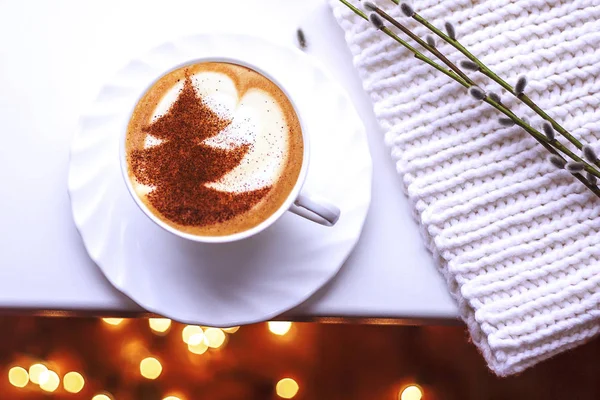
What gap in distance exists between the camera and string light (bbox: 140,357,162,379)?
3.66 ft

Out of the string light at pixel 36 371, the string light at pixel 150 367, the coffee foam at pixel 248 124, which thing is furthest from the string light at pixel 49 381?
the coffee foam at pixel 248 124

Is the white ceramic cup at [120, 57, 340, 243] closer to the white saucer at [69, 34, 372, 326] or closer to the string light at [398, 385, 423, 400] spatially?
the white saucer at [69, 34, 372, 326]

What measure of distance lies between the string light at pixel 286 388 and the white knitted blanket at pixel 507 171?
52 centimetres

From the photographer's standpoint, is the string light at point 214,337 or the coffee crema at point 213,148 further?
the string light at point 214,337

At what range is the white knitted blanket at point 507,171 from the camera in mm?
631

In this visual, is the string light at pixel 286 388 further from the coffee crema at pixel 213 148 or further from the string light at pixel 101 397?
the coffee crema at pixel 213 148

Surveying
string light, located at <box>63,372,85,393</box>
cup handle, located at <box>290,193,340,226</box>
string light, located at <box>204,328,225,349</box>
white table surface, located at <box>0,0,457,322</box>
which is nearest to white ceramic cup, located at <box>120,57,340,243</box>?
cup handle, located at <box>290,193,340,226</box>

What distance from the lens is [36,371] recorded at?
1.11m

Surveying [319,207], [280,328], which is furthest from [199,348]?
[319,207]

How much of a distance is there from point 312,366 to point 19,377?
0.54m

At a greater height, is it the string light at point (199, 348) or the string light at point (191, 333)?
the string light at point (191, 333)

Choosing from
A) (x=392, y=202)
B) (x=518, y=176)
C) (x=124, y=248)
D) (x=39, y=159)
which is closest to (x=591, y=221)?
(x=518, y=176)

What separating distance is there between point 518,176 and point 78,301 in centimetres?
50

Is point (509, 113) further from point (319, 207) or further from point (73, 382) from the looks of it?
point (73, 382)
